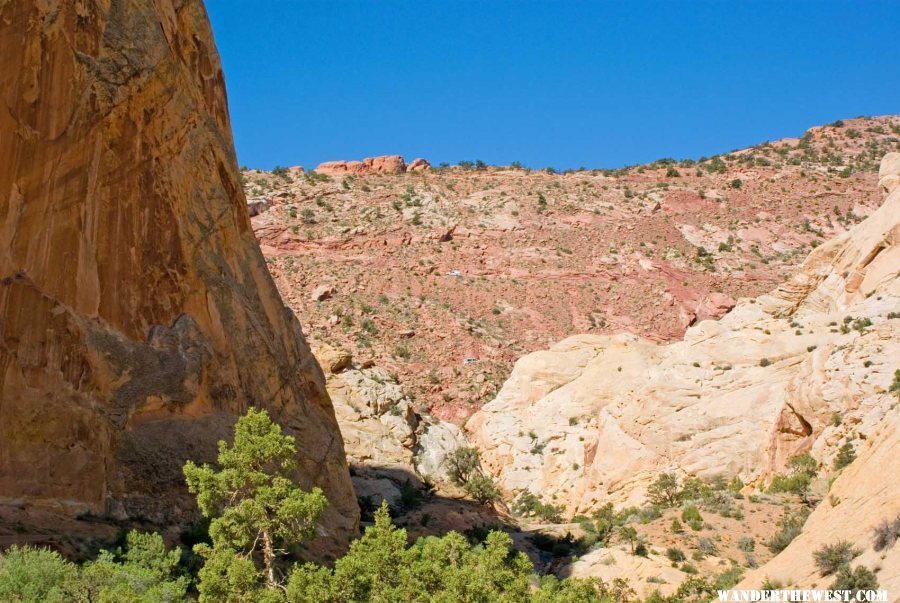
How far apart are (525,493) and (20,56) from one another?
1087 inches

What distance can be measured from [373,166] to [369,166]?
1.16 feet

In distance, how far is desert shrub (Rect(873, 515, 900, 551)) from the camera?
12.5 meters

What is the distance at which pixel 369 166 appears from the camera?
3172 inches

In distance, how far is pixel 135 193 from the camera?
20.5 m

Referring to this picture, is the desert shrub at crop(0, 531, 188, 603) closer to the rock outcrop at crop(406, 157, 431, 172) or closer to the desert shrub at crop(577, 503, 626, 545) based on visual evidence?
the desert shrub at crop(577, 503, 626, 545)

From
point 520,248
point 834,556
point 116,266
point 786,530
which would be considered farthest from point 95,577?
point 520,248

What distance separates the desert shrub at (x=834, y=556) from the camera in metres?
12.8

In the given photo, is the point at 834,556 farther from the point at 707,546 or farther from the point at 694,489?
the point at 694,489

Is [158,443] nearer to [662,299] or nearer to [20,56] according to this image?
[20,56]

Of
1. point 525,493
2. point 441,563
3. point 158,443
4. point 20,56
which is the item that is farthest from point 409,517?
point 20,56

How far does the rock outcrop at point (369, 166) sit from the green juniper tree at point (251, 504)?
62.6 m

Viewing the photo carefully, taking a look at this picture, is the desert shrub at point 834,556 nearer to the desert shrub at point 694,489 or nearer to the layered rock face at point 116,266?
the layered rock face at point 116,266

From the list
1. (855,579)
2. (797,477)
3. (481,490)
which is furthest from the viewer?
(481,490)

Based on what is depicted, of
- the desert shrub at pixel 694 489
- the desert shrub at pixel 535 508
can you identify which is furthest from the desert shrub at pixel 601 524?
the desert shrub at pixel 535 508
